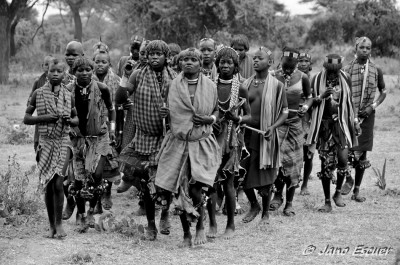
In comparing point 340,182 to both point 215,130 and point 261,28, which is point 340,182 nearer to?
point 215,130

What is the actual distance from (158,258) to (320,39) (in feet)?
102

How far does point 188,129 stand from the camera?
5859 millimetres

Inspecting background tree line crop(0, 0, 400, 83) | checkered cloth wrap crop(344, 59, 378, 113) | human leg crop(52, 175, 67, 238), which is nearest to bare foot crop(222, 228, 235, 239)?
human leg crop(52, 175, 67, 238)

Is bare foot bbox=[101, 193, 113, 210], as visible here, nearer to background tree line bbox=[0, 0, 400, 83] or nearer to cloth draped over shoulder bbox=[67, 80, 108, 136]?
cloth draped over shoulder bbox=[67, 80, 108, 136]

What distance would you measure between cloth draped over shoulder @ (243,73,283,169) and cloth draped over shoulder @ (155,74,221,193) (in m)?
1.03

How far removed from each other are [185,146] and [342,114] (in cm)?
251

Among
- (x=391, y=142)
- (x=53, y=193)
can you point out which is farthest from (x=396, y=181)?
(x=53, y=193)

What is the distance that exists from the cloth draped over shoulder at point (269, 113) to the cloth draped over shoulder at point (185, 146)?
1.03m

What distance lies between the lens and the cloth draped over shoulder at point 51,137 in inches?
233

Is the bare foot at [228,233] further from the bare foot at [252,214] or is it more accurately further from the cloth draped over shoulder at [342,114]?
the cloth draped over shoulder at [342,114]

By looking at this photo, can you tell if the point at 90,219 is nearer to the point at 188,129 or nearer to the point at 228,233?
the point at 228,233

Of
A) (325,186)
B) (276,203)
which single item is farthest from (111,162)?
(325,186)

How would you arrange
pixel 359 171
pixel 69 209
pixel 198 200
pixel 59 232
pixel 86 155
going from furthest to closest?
pixel 359 171 → pixel 69 209 → pixel 86 155 → pixel 59 232 → pixel 198 200

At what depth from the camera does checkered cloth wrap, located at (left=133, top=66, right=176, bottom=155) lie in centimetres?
611
